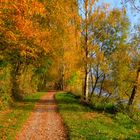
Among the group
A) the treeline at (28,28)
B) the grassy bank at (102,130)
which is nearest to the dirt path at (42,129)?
the grassy bank at (102,130)

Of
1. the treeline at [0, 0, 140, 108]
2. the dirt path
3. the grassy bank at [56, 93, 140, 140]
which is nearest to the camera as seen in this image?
the dirt path

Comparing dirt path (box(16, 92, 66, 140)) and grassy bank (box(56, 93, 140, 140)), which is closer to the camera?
dirt path (box(16, 92, 66, 140))

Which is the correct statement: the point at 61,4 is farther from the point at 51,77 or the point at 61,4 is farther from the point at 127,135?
the point at 51,77

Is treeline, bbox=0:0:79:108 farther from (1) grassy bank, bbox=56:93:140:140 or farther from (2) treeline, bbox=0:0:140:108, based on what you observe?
(1) grassy bank, bbox=56:93:140:140

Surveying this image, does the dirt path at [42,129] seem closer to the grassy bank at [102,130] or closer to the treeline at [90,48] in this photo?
the grassy bank at [102,130]

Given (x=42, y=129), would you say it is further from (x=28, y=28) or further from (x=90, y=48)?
(x=90, y=48)

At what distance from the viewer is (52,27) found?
104 ft

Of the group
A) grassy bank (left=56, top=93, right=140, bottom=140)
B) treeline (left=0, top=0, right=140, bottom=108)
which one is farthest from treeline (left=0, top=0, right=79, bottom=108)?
grassy bank (left=56, top=93, right=140, bottom=140)

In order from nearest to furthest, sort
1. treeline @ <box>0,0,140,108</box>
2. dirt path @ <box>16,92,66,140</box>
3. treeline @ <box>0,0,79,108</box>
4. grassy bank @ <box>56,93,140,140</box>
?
dirt path @ <box>16,92,66,140</box>, grassy bank @ <box>56,93,140,140</box>, treeline @ <box>0,0,79,108</box>, treeline @ <box>0,0,140,108</box>

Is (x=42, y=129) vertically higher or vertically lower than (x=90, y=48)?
lower

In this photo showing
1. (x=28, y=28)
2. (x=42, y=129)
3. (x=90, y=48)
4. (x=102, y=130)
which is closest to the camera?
(x=42, y=129)

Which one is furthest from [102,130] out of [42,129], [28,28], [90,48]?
[90,48]

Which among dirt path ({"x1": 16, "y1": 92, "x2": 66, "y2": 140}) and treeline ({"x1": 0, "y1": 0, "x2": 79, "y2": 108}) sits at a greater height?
treeline ({"x1": 0, "y1": 0, "x2": 79, "y2": 108})

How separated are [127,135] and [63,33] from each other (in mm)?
17237
